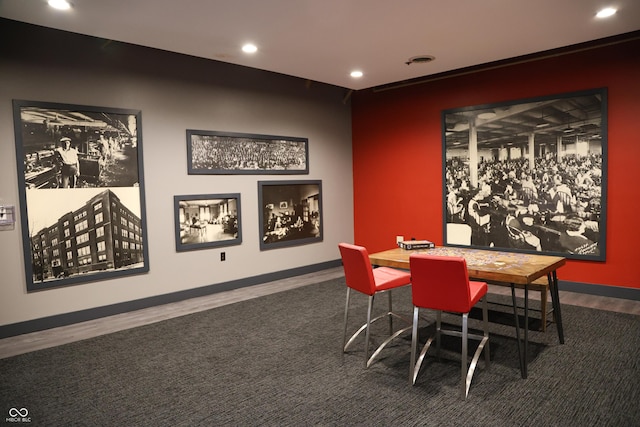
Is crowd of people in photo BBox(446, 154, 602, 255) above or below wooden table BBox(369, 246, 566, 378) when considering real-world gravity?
above

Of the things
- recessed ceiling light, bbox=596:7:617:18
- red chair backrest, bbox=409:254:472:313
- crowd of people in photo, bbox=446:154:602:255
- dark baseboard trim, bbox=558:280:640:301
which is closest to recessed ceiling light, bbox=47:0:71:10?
red chair backrest, bbox=409:254:472:313

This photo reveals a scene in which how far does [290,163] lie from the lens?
601 centimetres

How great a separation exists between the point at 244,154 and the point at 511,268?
3.64 meters

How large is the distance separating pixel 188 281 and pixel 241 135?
1920mm

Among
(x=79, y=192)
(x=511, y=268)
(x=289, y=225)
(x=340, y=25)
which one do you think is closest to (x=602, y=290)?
(x=511, y=268)

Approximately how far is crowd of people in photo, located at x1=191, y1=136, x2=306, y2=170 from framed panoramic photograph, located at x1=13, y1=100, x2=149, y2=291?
76cm

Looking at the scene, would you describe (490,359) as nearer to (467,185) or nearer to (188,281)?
(467,185)

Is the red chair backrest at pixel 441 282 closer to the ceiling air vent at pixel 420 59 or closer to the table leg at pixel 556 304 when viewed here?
the table leg at pixel 556 304

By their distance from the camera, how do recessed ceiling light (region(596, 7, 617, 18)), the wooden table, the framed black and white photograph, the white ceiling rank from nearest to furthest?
the wooden table, the white ceiling, recessed ceiling light (region(596, 7, 617, 18)), the framed black and white photograph

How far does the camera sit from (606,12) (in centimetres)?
352

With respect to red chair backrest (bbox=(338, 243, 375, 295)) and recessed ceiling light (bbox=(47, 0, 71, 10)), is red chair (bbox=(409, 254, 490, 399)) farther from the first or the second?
recessed ceiling light (bbox=(47, 0, 71, 10))

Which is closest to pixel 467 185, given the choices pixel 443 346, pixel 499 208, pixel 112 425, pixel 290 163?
pixel 499 208

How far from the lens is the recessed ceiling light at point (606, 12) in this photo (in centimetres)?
346

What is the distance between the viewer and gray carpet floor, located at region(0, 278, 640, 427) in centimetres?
243
